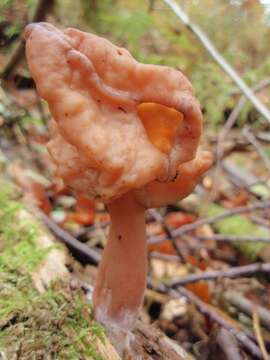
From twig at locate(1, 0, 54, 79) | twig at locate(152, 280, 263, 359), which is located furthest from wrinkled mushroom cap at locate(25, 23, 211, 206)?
twig at locate(1, 0, 54, 79)

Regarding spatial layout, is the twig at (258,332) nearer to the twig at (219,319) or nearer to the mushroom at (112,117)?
the twig at (219,319)

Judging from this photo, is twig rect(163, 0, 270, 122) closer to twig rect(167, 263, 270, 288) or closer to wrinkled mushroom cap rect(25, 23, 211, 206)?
twig rect(167, 263, 270, 288)

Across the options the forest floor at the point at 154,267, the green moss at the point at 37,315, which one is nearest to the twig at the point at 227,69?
the forest floor at the point at 154,267

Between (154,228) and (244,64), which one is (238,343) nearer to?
(154,228)

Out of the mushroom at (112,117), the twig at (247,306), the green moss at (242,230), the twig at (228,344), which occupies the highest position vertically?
the mushroom at (112,117)

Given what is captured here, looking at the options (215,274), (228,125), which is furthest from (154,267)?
(228,125)

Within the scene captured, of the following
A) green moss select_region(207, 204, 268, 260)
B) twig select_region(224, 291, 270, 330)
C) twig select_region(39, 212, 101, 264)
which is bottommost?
green moss select_region(207, 204, 268, 260)

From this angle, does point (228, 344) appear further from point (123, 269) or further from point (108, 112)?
point (108, 112)
